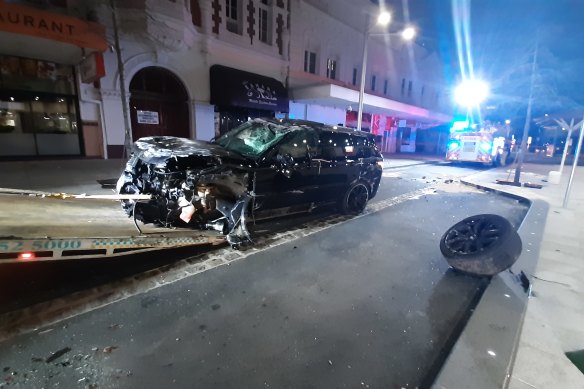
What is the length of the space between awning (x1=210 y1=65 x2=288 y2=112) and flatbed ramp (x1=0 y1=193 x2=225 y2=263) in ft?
31.3

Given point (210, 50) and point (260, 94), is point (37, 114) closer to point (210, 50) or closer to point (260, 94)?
point (210, 50)

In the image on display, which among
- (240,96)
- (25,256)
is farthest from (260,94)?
(25,256)

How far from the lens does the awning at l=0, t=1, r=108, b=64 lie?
6523 millimetres

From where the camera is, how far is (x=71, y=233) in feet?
10.0

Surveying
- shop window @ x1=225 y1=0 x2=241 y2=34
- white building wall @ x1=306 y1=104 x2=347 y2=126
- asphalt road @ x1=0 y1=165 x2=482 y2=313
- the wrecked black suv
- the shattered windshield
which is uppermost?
shop window @ x1=225 y1=0 x2=241 y2=34

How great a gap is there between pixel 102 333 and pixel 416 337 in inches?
113

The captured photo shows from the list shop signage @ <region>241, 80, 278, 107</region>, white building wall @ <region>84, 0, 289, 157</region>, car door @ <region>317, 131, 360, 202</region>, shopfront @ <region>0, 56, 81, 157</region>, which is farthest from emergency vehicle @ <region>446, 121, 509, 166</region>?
shopfront @ <region>0, 56, 81, 157</region>

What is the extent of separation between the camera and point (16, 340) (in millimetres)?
2359

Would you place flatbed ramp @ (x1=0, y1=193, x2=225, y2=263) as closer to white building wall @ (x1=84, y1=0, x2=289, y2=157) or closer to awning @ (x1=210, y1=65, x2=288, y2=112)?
white building wall @ (x1=84, y1=0, x2=289, y2=157)

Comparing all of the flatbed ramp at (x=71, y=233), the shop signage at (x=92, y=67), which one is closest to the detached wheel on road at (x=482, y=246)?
the flatbed ramp at (x=71, y=233)

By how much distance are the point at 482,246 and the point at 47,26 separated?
10314mm

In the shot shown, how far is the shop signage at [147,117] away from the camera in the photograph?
1188 centimetres

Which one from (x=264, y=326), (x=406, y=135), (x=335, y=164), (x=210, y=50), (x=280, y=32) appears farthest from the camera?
(x=406, y=135)

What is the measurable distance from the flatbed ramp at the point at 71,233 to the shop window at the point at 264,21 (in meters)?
13.7
